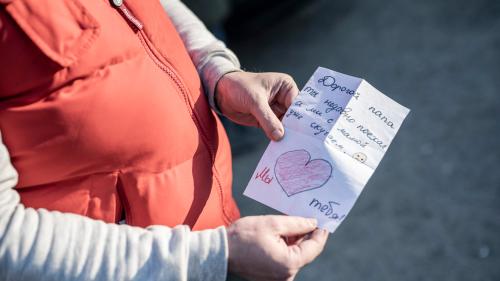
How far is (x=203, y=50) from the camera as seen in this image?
1.31 m

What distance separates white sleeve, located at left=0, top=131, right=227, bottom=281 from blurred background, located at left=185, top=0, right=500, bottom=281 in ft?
4.47

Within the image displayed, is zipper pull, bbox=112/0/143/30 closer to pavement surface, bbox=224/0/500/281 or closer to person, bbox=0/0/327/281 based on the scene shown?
person, bbox=0/0/327/281

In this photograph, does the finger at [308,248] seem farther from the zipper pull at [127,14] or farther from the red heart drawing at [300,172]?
the zipper pull at [127,14]

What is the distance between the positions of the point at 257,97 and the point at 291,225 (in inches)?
11.5

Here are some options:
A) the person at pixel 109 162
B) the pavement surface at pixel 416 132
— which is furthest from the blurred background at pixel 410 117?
the person at pixel 109 162

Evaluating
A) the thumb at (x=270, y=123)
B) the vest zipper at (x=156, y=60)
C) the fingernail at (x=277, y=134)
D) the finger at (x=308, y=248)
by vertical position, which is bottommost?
the finger at (x=308, y=248)

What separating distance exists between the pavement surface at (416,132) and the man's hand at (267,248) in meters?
1.24

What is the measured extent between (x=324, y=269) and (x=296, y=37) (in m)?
1.79

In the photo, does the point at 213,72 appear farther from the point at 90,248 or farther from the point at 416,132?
the point at 416,132

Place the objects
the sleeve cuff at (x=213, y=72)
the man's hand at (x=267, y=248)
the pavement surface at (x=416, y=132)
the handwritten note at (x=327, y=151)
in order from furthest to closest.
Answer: the pavement surface at (x=416, y=132), the sleeve cuff at (x=213, y=72), the handwritten note at (x=327, y=151), the man's hand at (x=267, y=248)

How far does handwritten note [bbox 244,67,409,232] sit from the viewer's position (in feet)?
3.60

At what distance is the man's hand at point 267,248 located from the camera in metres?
0.96

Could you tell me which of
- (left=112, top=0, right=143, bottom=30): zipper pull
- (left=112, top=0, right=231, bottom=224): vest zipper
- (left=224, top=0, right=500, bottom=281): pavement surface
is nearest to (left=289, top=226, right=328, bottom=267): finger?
(left=112, top=0, right=231, bottom=224): vest zipper

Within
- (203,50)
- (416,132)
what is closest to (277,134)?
(203,50)
